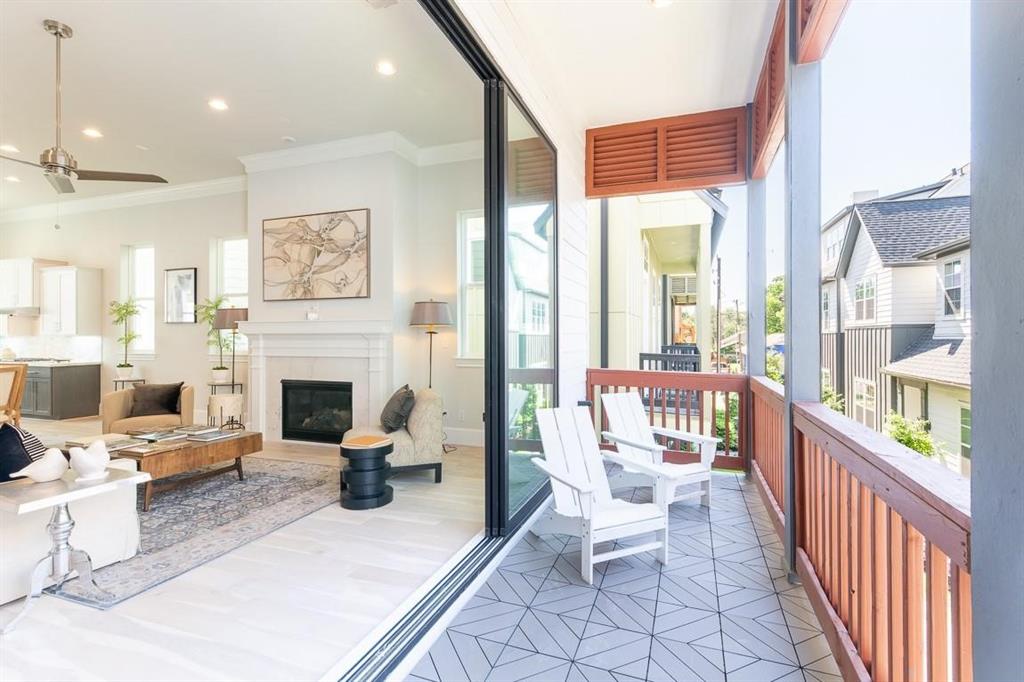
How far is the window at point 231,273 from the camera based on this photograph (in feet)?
21.2

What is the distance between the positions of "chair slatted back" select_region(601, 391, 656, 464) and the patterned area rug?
220cm

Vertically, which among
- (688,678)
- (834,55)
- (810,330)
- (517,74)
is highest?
(517,74)

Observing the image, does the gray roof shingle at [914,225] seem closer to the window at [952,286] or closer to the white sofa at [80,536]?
the window at [952,286]

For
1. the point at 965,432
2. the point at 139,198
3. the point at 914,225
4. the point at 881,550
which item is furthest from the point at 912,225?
the point at 139,198

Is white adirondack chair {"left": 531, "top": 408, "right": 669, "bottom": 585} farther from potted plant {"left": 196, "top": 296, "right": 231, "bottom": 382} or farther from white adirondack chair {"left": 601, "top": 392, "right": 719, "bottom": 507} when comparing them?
potted plant {"left": 196, "top": 296, "right": 231, "bottom": 382}

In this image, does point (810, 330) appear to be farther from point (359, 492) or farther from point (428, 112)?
point (428, 112)

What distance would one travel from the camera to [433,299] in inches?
219

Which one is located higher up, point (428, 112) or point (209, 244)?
point (428, 112)

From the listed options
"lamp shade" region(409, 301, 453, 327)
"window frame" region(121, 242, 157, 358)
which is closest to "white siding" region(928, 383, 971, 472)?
"lamp shade" region(409, 301, 453, 327)

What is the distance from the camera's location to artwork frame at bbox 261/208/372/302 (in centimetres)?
525

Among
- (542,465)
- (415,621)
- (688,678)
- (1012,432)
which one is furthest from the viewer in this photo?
(542,465)

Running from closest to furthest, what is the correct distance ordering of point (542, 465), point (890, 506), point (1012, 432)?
point (1012, 432) → point (890, 506) → point (542, 465)

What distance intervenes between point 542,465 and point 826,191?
195 centimetres

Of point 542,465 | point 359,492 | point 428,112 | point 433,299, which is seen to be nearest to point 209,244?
point 433,299
